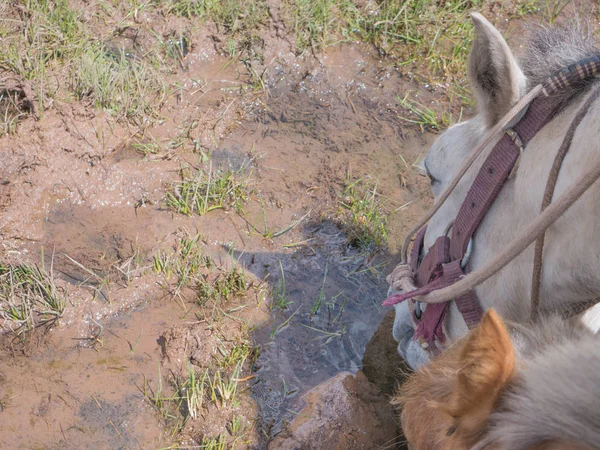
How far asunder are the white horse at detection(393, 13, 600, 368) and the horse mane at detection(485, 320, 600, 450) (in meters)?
0.37

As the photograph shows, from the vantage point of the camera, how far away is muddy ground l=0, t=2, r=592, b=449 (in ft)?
9.98

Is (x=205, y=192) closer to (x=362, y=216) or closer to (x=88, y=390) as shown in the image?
(x=362, y=216)

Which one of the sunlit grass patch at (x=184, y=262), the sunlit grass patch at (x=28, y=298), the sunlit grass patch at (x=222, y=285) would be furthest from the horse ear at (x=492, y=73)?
the sunlit grass patch at (x=28, y=298)

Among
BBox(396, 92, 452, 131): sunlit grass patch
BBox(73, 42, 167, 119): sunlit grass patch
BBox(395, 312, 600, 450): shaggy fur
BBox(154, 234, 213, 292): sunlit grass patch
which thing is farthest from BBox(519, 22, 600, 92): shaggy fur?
BBox(73, 42, 167, 119): sunlit grass patch

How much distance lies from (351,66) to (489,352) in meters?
3.91

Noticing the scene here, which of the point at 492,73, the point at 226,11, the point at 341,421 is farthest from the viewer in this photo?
the point at 226,11

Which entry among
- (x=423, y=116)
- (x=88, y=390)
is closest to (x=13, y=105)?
(x=88, y=390)

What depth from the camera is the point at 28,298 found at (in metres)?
3.25

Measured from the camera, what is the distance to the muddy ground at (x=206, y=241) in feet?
9.98

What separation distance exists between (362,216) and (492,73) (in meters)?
2.11

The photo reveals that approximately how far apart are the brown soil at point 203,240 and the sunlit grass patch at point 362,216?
6 centimetres

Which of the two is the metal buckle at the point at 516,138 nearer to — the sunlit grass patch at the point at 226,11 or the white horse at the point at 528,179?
the white horse at the point at 528,179

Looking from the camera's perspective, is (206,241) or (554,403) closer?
(554,403)

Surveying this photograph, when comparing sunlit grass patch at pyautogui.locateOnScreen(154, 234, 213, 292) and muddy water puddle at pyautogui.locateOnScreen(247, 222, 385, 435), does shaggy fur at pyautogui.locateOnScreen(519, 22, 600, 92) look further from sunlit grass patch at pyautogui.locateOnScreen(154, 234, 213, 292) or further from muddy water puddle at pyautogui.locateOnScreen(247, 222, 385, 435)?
sunlit grass patch at pyautogui.locateOnScreen(154, 234, 213, 292)
